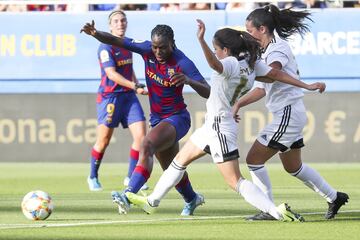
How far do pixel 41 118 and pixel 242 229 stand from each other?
11.7m

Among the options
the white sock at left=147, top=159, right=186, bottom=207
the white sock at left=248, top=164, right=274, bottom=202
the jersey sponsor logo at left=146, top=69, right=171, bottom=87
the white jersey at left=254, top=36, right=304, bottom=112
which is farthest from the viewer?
the jersey sponsor logo at left=146, top=69, right=171, bottom=87

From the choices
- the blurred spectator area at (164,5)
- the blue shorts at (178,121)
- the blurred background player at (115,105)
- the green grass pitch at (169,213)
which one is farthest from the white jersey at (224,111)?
the blurred spectator area at (164,5)

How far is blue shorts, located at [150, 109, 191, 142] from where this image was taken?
12461 millimetres

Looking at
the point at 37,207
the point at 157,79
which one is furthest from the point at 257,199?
the point at 37,207

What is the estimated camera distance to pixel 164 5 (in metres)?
23.3

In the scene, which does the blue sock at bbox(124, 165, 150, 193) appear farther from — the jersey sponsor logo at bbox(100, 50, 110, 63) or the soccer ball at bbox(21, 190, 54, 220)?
the jersey sponsor logo at bbox(100, 50, 110, 63)

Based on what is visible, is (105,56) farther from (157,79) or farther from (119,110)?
(157,79)

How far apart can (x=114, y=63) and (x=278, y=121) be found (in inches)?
216

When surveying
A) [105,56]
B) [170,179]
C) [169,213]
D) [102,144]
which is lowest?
[102,144]

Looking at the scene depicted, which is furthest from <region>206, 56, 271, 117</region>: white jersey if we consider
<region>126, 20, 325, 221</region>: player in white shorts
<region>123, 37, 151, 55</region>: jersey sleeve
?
<region>123, 37, 151, 55</region>: jersey sleeve

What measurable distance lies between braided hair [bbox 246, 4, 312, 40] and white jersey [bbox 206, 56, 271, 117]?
783mm

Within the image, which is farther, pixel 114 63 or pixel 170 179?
pixel 114 63

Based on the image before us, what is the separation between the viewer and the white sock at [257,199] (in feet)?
36.0

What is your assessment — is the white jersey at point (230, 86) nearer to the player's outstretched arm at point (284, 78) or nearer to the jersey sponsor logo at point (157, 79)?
the player's outstretched arm at point (284, 78)
